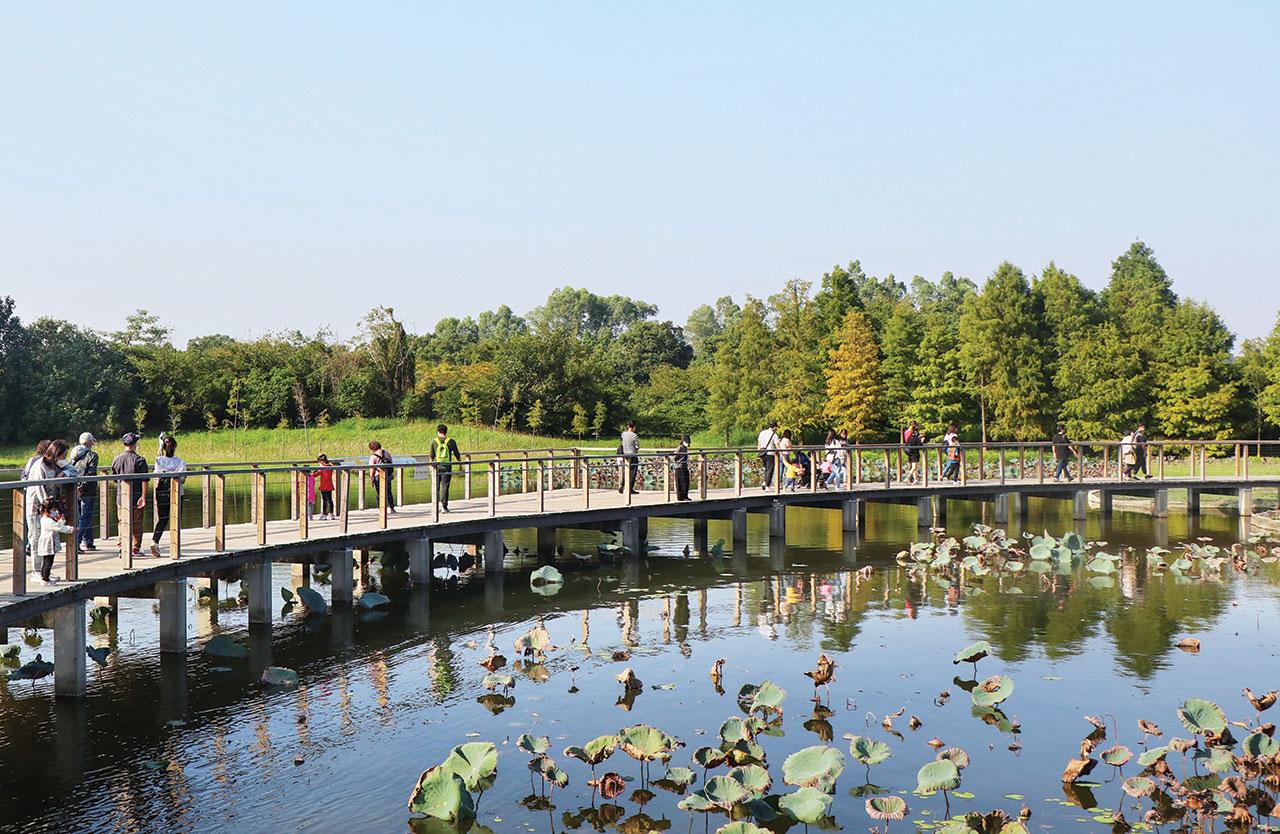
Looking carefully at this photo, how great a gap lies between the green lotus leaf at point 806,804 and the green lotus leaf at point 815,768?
13.5 inches

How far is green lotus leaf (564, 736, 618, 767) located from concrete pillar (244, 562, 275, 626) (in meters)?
7.73

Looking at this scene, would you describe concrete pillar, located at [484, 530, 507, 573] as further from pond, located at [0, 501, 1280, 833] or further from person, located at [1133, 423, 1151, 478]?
Result: person, located at [1133, 423, 1151, 478]

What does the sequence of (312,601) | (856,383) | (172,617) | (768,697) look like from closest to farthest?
(768,697) → (172,617) → (312,601) → (856,383)

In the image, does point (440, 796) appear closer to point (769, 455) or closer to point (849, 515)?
point (769, 455)

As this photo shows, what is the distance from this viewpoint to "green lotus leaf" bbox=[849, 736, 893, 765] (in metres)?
9.70

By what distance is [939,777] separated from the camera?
916cm

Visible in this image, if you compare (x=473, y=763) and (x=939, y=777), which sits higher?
(x=473, y=763)

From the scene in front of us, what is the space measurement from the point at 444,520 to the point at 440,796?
11.8 metres

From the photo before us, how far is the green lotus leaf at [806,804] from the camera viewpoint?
8.48m

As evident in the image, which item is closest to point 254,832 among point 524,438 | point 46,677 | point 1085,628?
point 46,677

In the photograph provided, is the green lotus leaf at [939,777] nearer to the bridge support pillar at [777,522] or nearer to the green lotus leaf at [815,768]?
the green lotus leaf at [815,768]

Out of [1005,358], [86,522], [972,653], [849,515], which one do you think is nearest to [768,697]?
[972,653]

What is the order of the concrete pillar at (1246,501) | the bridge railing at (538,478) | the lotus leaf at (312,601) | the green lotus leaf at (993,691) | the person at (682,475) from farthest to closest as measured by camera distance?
the concrete pillar at (1246,501), the person at (682,475), the lotus leaf at (312,601), the bridge railing at (538,478), the green lotus leaf at (993,691)

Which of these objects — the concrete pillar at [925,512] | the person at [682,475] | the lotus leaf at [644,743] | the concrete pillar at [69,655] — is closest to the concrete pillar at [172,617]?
the concrete pillar at [69,655]
